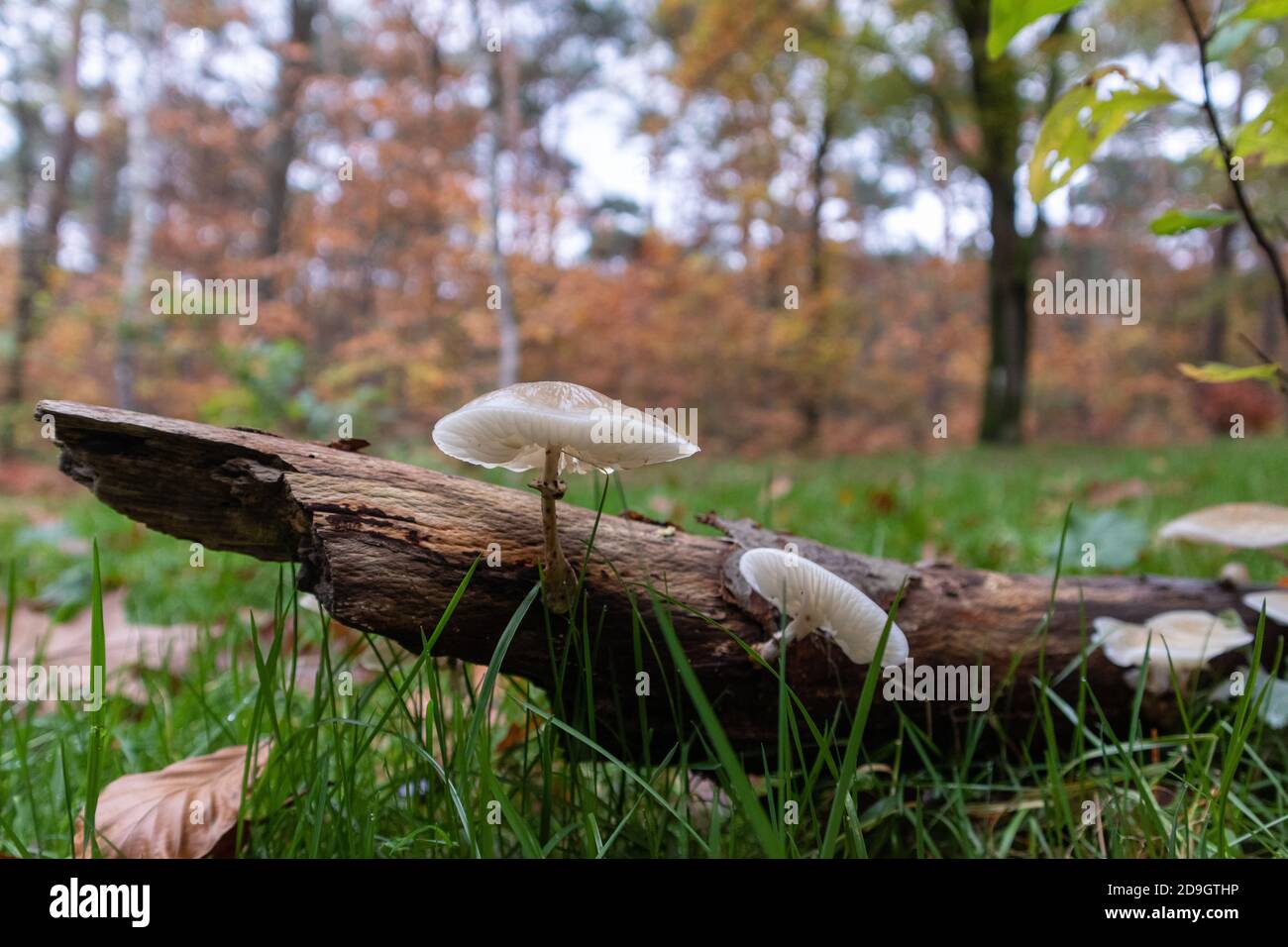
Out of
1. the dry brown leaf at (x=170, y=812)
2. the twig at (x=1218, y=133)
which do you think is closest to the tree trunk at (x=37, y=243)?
the dry brown leaf at (x=170, y=812)

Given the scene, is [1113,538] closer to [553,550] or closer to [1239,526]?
[1239,526]

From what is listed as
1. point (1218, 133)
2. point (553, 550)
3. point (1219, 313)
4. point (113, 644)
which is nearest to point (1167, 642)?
point (1218, 133)

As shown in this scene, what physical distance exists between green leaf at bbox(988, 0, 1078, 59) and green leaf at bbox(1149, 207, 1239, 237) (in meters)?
0.35

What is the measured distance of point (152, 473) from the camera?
975 mm

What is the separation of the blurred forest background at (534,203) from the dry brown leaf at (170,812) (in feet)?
23.7

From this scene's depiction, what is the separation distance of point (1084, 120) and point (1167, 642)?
90 cm

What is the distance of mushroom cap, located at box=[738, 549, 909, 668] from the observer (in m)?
0.95

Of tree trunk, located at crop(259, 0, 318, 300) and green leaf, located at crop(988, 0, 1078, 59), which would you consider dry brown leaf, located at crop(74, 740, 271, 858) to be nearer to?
green leaf, located at crop(988, 0, 1078, 59)

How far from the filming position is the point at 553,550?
0.93 metres

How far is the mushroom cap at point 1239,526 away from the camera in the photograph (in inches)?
52.7

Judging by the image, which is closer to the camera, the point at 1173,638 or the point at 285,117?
the point at 1173,638

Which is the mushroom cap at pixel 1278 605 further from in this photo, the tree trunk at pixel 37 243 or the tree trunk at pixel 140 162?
the tree trunk at pixel 37 243

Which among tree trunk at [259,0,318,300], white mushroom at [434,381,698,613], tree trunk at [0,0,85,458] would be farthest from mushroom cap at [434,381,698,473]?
tree trunk at [0,0,85,458]
